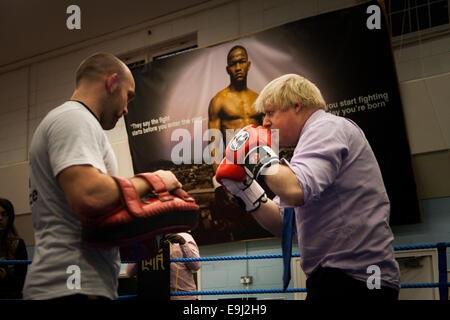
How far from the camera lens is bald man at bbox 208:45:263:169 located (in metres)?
4.29

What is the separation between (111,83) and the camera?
1270 millimetres

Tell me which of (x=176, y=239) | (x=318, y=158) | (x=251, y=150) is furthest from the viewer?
(x=176, y=239)

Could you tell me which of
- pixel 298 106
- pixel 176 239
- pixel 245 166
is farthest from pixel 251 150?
pixel 176 239

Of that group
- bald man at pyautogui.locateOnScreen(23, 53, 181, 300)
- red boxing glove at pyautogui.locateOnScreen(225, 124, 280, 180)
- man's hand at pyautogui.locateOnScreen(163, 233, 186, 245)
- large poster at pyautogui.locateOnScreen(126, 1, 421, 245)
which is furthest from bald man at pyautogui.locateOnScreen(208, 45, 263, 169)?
bald man at pyautogui.locateOnScreen(23, 53, 181, 300)

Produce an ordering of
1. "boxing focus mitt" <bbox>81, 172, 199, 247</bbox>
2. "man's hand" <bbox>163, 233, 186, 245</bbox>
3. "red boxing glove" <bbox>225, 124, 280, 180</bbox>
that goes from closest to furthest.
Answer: "boxing focus mitt" <bbox>81, 172, 199, 247</bbox>
"red boxing glove" <bbox>225, 124, 280, 180</bbox>
"man's hand" <bbox>163, 233, 186, 245</bbox>

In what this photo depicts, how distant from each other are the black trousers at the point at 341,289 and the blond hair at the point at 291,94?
0.57 m

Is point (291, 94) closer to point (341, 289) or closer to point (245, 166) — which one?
point (245, 166)

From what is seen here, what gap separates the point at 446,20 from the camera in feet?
13.1

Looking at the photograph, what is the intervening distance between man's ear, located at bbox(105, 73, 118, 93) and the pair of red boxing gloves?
0.52 meters

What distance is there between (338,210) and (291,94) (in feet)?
1.50

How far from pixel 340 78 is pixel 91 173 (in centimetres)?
320

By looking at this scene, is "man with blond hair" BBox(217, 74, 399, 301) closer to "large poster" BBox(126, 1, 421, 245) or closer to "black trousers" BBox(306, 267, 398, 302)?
"black trousers" BBox(306, 267, 398, 302)
